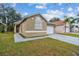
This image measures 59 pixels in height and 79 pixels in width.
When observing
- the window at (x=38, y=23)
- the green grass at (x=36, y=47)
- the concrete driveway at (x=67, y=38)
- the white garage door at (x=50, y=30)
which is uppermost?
the window at (x=38, y=23)

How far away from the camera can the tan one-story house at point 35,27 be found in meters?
2.43

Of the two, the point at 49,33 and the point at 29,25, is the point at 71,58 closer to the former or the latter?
the point at 49,33

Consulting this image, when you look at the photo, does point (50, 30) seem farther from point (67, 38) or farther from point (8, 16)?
point (8, 16)

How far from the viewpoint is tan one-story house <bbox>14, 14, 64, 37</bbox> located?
7.98ft

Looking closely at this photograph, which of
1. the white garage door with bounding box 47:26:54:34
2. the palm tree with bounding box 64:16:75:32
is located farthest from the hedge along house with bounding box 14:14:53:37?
the palm tree with bounding box 64:16:75:32

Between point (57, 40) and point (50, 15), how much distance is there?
0.90 feet

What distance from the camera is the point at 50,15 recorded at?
2.42m

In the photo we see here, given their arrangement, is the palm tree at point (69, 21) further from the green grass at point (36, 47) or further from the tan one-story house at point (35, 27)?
the green grass at point (36, 47)

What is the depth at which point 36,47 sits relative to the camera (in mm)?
2408

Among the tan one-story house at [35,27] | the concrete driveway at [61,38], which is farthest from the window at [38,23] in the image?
the concrete driveway at [61,38]

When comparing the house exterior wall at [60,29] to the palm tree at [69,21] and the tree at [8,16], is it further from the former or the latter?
the tree at [8,16]

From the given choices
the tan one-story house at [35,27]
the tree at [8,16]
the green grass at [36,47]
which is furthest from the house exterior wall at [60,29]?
the tree at [8,16]

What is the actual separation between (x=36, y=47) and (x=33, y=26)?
0.74ft

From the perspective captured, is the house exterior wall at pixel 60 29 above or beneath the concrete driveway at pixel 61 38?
above
